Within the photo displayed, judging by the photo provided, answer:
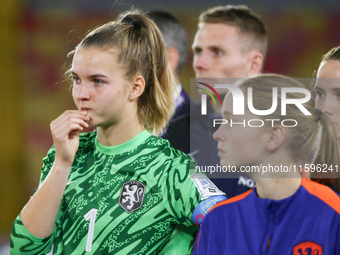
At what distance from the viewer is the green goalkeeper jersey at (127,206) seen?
1.21 m

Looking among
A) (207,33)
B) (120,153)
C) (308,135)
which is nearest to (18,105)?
(207,33)

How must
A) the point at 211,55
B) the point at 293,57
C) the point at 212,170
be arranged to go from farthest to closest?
the point at 293,57 → the point at 211,55 → the point at 212,170

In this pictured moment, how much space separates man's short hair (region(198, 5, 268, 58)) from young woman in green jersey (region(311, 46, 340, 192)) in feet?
4.04

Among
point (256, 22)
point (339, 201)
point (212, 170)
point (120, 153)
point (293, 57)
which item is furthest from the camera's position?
point (293, 57)

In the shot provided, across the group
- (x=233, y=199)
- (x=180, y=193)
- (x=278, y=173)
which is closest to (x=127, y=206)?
(x=180, y=193)

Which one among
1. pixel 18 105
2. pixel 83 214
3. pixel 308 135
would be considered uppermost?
pixel 18 105

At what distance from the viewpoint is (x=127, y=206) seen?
48.6 inches

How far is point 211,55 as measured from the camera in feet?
7.39

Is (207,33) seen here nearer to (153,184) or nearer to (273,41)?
(153,184)

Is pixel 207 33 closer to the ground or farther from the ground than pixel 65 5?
closer to the ground

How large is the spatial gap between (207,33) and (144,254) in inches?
57.3

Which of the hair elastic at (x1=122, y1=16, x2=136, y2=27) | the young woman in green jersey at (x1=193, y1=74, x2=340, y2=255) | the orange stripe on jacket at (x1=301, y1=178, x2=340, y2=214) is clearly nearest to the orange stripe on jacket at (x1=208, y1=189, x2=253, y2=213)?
the young woman in green jersey at (x1=193, y1=74, x2=340, y2=255)

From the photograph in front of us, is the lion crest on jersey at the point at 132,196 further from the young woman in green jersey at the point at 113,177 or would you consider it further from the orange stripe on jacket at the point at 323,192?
the orange stripe on jacket at the point at 323,192

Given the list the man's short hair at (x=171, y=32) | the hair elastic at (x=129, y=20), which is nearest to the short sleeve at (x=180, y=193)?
the hair elastic at (x=129, y=20)
